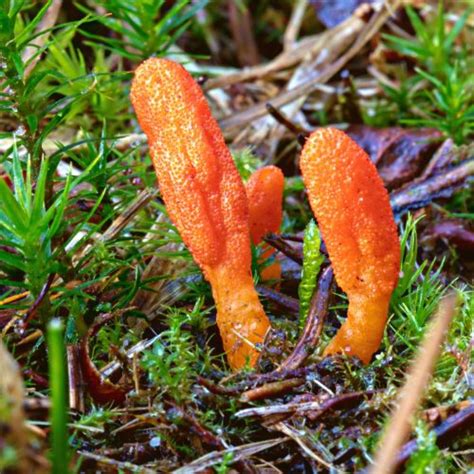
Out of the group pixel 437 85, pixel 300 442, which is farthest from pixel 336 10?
pixel 300 442

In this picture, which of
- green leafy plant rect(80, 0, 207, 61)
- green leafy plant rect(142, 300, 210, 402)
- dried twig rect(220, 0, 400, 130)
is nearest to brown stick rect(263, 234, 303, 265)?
green leafy plant rect(142, 300, 210, 402)

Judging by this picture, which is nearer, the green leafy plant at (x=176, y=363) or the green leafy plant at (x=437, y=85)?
the green leafy plant at (x=176, y=363)

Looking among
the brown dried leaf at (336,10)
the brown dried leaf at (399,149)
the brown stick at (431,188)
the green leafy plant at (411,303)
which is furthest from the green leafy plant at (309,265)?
the brown dried leaf at (336,10)

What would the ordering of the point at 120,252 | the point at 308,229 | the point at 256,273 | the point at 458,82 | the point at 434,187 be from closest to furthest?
the point at 308,229 < the point at 256,273 < the point at 120,252 < the point at 434,187 < the point at 458,82

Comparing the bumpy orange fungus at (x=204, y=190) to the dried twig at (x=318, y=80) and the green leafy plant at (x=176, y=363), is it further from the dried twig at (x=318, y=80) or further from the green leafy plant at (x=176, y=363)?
the dried twig at (x=318, y=80)

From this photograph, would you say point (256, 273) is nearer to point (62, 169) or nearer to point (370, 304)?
point (370, 304)

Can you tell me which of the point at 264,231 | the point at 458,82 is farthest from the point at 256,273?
the point at 458,82
